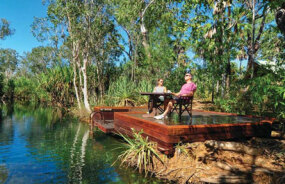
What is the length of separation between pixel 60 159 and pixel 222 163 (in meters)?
4.68

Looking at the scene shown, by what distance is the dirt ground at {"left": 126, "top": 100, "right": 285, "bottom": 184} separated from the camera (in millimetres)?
4426

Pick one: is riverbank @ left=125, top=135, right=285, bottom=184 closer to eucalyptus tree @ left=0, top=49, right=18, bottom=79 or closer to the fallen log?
the fallen log

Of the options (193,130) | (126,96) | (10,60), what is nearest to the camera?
(193,130)

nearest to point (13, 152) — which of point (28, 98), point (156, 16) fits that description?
point (156, 16)

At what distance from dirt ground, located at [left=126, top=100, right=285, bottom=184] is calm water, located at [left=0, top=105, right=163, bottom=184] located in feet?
1.85

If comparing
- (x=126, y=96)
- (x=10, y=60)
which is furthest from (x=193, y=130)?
(x=10, y=60)

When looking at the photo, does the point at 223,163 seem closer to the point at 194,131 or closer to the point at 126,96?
the point at 194,131

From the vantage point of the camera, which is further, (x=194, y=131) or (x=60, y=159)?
(x=60, y=159)

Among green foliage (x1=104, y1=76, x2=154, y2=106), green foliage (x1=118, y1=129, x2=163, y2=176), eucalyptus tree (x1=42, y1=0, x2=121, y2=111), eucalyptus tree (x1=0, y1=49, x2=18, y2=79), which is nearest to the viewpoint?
green foliage (x1=118, y1=129, x2=163, y2=176)

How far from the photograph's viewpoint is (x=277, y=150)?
534 cm

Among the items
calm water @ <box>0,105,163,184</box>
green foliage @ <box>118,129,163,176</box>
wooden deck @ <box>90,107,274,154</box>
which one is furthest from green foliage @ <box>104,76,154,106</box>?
green foliage @ <box>118,129,163,176</box>

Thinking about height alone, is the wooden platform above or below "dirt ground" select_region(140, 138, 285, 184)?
above

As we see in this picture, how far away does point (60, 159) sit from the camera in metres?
6.94

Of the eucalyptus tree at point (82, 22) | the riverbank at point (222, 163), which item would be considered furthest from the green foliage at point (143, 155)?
the eucalyptus tree at point (82, 22)
